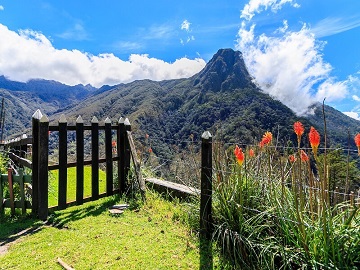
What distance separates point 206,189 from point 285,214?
106 centimetres

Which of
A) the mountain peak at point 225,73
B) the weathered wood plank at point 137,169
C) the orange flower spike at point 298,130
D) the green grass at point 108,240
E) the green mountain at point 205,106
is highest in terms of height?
the mountain peak at point 225,73

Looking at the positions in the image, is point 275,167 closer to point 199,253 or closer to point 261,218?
point 261,218

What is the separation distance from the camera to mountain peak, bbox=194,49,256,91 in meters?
135

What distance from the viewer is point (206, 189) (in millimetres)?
3365

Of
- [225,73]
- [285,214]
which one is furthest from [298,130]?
[225,73]

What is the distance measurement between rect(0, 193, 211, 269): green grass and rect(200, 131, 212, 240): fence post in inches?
7.8

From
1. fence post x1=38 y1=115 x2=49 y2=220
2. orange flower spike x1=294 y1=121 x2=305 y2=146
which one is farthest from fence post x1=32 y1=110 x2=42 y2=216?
orange flower spike x1=294 y1=121 x2=305 y2=146

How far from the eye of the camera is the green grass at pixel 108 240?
9.74ft

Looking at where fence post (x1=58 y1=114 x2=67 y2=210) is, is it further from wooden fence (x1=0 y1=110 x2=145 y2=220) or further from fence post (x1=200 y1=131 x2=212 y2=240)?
fence post (x1=200 y1=131 x2=212 y2=240)

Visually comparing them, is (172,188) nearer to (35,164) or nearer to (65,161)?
(65,161)

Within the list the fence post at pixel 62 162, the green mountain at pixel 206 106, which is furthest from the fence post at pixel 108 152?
the green mountain at pixel 206 106

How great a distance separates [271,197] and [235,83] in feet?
449

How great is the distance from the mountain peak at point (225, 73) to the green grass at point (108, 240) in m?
128

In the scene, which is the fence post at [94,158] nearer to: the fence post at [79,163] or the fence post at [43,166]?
the fence post at [79,163]
